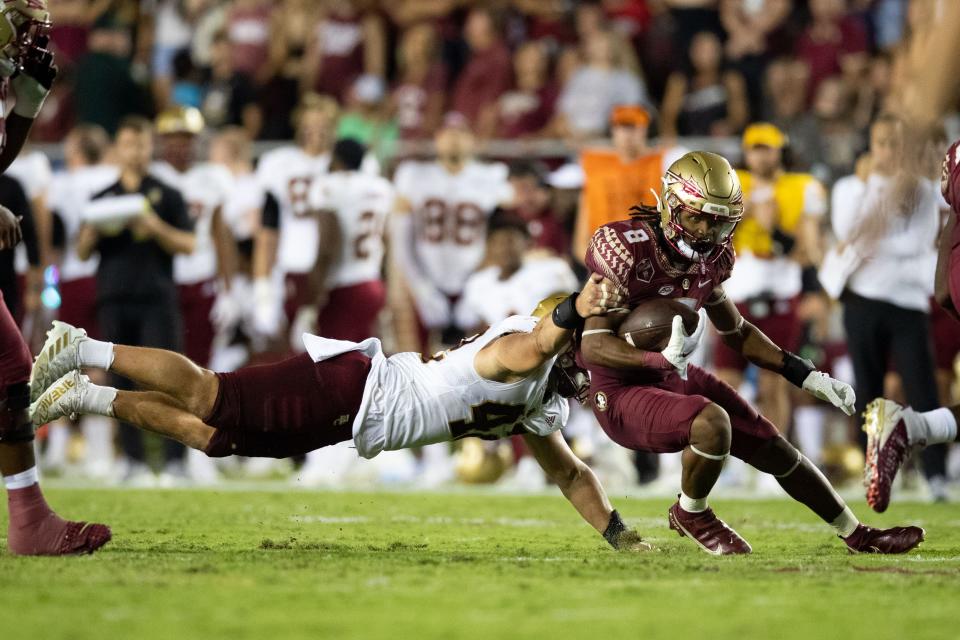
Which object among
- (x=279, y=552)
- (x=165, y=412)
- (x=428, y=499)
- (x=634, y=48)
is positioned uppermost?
(x=634, y=48)

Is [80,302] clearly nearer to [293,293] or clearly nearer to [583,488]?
[293,293]

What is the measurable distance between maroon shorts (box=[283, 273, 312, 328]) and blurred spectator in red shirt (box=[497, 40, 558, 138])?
2.45 meters

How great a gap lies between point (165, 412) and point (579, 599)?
1894mm

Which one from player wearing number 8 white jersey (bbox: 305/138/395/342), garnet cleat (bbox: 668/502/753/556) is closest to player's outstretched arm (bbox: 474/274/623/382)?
garnet cleat (bbox: 668/502/753/556)

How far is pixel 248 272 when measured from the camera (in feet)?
39.0

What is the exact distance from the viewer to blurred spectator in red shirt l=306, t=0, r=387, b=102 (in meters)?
13.3

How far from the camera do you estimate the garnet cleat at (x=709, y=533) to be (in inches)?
226

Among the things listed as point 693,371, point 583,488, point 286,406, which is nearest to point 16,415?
point 286,406

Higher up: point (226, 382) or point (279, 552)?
point (226, 382)

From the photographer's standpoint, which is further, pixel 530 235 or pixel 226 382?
pixel 530 235

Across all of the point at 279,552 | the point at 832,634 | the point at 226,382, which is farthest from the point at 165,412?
the point at 832,634

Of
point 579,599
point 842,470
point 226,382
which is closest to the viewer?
point 579,599

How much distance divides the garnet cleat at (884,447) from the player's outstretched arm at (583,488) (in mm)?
1018

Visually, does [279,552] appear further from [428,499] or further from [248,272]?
[248,272]
